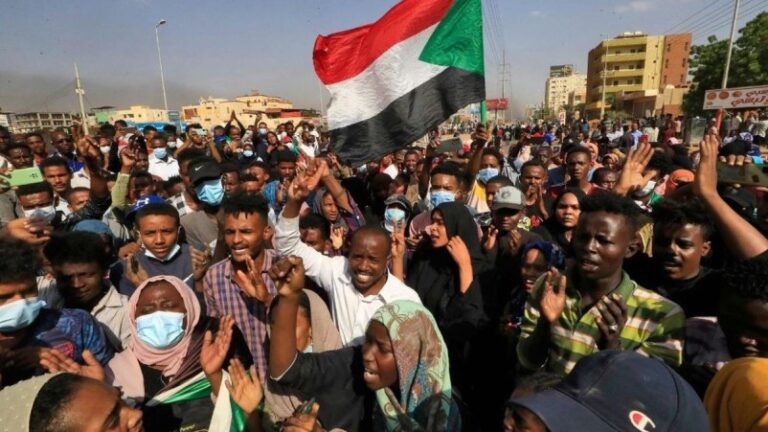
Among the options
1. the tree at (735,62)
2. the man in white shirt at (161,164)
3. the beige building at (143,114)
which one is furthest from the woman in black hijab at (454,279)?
the beige building at (143,114)

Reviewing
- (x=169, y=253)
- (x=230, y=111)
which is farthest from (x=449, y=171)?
(x=230, y=111)

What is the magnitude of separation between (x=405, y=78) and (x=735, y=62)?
1573 inches

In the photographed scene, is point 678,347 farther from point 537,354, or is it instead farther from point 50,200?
point 50,200

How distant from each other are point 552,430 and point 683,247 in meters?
1.85

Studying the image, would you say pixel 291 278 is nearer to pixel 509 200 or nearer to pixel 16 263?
pixel 16 263

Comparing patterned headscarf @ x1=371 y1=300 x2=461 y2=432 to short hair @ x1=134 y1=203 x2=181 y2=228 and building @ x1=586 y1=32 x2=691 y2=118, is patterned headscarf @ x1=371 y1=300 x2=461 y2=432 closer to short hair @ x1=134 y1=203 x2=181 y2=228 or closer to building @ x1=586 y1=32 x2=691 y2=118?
short hair @ x1=134 y1=203 x2=181 y2=228

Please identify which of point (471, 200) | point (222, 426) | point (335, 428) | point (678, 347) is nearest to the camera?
point (678, 347)

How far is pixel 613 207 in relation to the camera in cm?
194

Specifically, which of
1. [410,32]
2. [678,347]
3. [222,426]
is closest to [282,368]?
[222,426]

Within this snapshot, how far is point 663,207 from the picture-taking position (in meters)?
2.39

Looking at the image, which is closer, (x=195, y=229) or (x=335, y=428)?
(x=335, y=428)

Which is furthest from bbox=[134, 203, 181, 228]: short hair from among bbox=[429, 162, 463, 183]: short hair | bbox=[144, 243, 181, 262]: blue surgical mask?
bbox=[429, 162, 463, 183]: short hair

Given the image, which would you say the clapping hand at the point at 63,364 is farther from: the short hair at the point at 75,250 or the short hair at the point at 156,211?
the short hair at the point at 156,211

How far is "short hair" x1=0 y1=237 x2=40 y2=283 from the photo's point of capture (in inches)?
75.6
